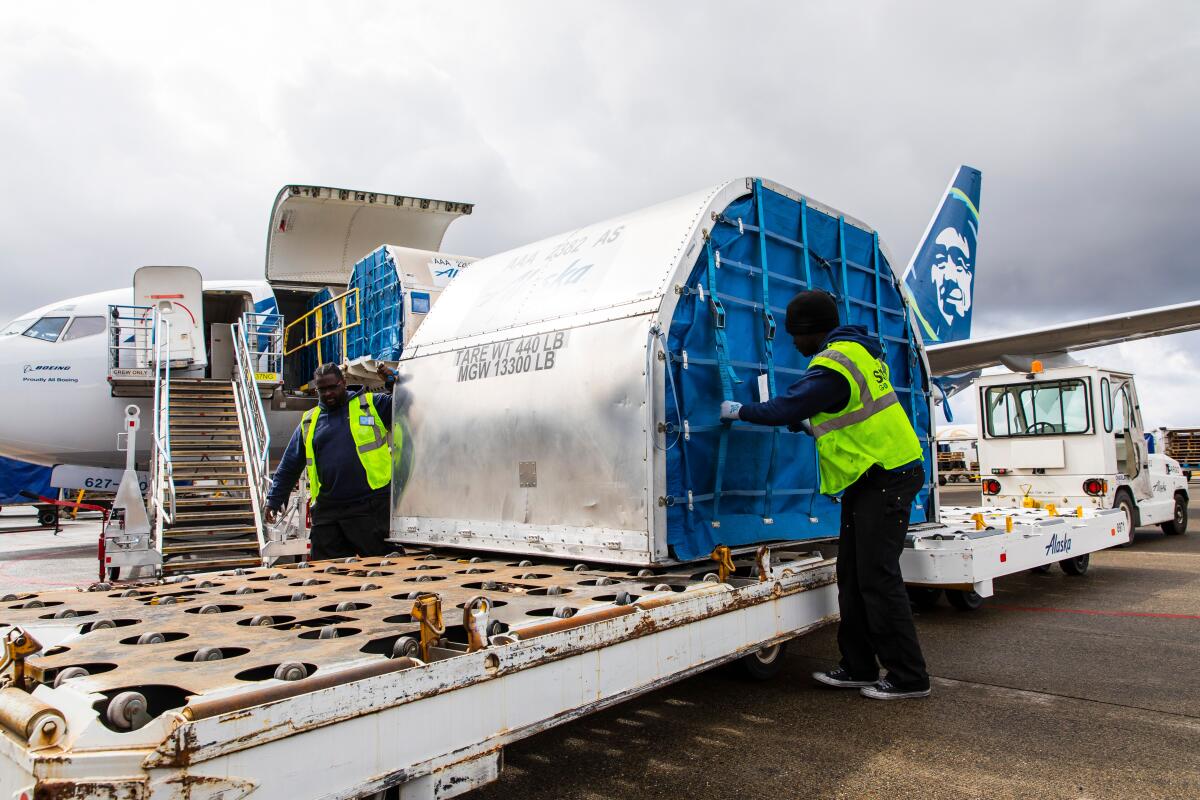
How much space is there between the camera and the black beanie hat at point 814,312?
433cm

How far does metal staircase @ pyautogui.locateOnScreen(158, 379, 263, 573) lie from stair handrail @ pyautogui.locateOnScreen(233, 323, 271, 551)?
98mm

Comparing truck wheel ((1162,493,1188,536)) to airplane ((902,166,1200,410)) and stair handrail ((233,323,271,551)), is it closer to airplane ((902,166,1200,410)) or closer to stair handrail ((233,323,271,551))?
airplane ((902,166,1200,410))

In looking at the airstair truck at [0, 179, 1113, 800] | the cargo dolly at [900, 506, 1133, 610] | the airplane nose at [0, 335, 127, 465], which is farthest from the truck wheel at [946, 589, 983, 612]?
the airplane nose at [0, 335, 127, 465]

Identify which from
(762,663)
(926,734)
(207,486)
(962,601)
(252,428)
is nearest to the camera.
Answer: (926,734)

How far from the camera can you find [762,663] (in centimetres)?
466

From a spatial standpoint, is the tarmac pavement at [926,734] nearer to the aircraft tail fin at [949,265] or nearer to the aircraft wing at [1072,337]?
the aircraft wing at [1072,337]

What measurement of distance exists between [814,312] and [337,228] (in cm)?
970

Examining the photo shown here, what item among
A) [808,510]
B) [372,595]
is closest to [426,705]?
[372,595]

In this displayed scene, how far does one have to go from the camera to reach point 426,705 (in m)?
2.23

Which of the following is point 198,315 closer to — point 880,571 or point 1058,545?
point 880,571

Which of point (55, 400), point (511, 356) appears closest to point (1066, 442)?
point (511, 356)

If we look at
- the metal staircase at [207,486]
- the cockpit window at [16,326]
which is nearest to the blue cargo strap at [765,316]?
the metal staircase at [207,486]

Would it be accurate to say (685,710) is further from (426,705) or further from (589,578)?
(426,705)

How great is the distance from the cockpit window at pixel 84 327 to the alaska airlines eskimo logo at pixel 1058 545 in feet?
41.3
